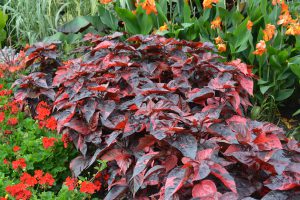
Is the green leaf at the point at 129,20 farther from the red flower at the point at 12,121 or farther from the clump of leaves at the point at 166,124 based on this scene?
the red flower at the point at 12,121

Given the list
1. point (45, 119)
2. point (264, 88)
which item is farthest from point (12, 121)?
point (264, 88)

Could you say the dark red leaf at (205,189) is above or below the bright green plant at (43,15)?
below

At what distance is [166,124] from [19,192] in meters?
0.76

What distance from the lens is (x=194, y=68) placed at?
294 centimetres

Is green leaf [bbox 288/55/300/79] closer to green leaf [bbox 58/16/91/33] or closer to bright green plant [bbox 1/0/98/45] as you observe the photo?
green leaf [bbox 58/16/91/33]

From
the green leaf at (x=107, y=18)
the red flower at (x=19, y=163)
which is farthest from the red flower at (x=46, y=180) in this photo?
the green leaf at (x=107, y=18)

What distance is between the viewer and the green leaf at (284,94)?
136 inches

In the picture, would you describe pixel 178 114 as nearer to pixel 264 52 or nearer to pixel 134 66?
pixel 134 66

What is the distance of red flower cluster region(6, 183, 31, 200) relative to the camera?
2164 mm

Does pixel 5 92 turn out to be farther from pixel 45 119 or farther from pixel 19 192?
pixel 19 192

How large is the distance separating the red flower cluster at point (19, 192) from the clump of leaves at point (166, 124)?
44 centimetres

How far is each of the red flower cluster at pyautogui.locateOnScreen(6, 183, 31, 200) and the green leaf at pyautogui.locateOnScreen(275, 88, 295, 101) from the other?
206 centimetres

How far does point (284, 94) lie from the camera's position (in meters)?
3.50

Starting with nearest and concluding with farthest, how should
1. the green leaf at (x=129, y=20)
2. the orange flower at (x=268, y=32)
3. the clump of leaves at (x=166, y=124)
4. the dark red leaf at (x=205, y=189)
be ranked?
the dark red leaf at (x=205, y=189) < the clump of leaves at (x=166, y=124) < the orange flower at (x=268, y=32) < the green leaf at (x=129, y=20)
